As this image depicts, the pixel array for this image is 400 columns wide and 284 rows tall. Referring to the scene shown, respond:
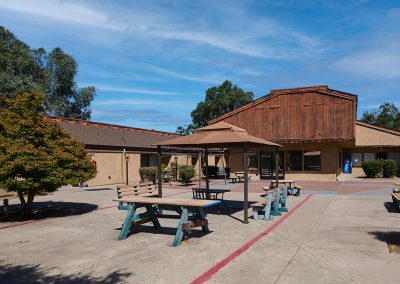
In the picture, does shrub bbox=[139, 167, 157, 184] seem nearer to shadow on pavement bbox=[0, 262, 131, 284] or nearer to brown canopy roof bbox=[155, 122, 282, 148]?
A: brown canopy roof bbox=[155, 122, 282, 148]

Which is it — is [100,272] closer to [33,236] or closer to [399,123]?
[33,236]

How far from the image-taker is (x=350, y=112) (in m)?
26.1

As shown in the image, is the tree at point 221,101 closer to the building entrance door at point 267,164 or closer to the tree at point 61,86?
the tree at point 61,86

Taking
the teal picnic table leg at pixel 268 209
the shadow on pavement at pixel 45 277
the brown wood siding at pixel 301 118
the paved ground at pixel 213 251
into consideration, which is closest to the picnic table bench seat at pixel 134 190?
the paved ground at pixel 213 251

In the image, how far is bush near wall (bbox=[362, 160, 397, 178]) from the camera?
27750 mm

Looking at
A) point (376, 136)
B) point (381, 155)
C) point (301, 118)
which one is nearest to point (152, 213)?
point (301, 118)

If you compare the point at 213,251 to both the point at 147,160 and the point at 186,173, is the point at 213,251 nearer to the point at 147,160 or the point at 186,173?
the point at 186,173

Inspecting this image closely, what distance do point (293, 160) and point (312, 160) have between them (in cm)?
141

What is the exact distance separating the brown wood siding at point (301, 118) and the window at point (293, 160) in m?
1.42

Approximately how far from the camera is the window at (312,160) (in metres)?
27.7

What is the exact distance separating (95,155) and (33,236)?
678 inches

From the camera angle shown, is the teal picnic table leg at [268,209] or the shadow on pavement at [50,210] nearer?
the teal picnic table leg at [268,209]

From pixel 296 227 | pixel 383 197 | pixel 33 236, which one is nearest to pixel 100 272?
pixel 33 236

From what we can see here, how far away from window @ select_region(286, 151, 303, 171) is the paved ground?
56.2ft
